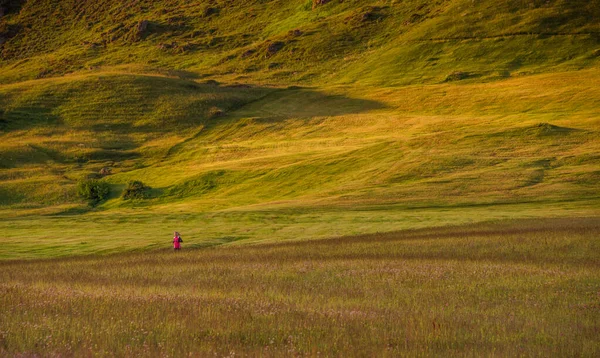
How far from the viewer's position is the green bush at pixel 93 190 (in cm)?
7738

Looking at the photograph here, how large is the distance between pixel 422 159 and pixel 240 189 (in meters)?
17.9

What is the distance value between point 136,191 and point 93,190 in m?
4.49

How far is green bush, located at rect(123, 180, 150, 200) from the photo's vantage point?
7716cm

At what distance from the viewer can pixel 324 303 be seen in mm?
17531

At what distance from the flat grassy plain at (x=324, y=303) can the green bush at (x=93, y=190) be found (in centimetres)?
4633

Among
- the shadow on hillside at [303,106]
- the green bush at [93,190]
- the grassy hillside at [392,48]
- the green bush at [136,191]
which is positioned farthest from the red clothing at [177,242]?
the grassy hillside at [392,48]

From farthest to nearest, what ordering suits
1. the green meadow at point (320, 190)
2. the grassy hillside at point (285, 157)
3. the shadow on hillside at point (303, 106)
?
1. the shadow on hillside at point (303, 106)
2. the grassy hillside at point (285, 157)
3. the green meadow at point (320, 190)

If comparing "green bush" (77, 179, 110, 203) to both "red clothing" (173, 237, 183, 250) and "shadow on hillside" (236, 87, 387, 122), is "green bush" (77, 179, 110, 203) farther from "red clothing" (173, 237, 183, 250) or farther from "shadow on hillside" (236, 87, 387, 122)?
"red clothing" (173, 237, 183, 250)

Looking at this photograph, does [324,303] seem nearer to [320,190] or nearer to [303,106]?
[320,190]

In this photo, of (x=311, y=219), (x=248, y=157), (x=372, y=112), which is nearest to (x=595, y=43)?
(x=372, y=112)

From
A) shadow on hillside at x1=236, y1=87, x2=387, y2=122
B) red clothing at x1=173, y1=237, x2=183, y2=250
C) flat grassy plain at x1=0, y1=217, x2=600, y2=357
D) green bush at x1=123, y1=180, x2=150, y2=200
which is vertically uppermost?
flat grassy plain at x1=0, y1=217, x2=600, y2=357

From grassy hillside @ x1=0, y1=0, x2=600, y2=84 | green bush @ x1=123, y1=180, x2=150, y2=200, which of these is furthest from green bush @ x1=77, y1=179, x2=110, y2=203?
grassy hillside @ x1=0, y1=0, x2=600, y2=84

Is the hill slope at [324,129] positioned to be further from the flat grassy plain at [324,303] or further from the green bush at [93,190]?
the flat grassy plain at [324,303]

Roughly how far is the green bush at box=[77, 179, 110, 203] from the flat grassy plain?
46.3 m
